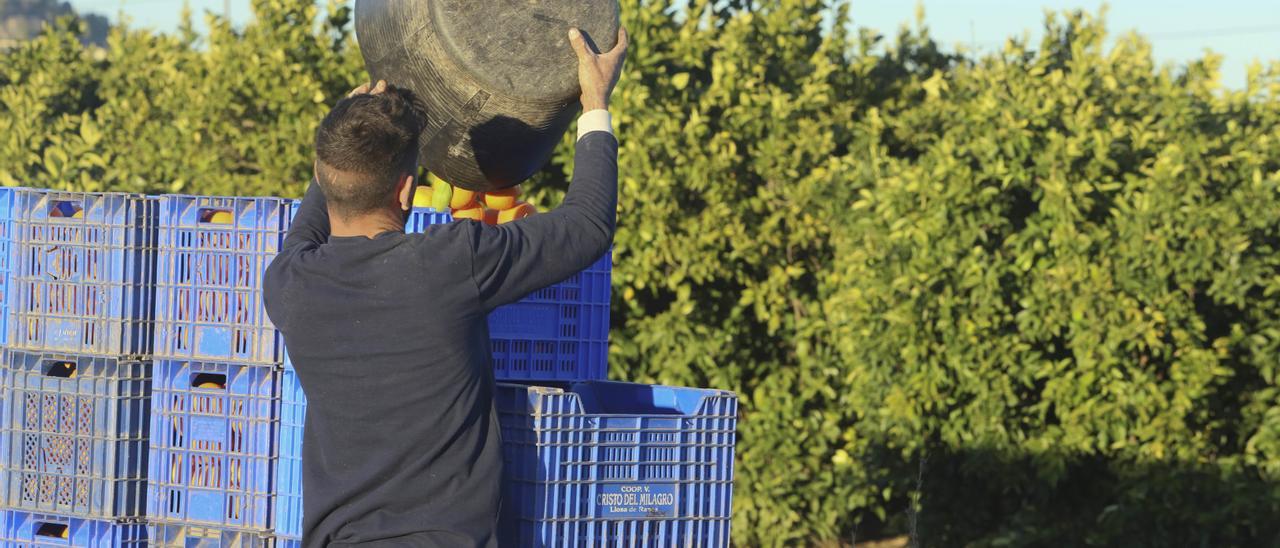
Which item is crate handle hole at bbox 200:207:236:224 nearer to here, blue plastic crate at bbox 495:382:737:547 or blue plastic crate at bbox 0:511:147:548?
blue plastic crate at bbox 0:511:147:548

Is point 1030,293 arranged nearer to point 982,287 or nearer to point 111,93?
point 982,287

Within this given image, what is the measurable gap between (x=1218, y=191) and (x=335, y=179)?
16.5 ft

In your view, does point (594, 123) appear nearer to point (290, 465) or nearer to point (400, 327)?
point (400, 327)

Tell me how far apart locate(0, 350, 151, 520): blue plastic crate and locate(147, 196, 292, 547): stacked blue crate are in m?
0.12

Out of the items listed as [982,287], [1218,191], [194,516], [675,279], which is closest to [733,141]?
[675,279]

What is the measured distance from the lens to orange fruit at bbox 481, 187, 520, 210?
4.42 metres

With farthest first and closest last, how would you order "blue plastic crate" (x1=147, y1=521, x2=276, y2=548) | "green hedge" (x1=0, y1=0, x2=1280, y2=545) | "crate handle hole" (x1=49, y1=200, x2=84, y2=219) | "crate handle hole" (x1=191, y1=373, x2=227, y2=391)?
"green hedge" (x1=0, y1=0, x2=1280, y2=545)
"crate handle hole" (x1=49, y1=200, x2=84, y2=219)
"crate handle hole" (x1=191, y1=373, x2=227, y2=391)
"blue plastic crate" (x1=147, y1=521, x2=276, y2=548)

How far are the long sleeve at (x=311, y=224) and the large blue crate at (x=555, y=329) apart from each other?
0.78m

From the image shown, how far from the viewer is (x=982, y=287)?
677 centimetres

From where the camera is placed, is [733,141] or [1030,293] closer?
[1030,293]

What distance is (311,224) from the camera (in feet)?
10.9

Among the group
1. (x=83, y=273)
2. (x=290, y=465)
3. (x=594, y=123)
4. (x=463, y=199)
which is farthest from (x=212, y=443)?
(x=594, y=123)

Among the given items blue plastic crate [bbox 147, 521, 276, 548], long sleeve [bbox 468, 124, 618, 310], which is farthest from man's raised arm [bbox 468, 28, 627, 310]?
blue plastic crate [bbox 147, 521, 276, 548]

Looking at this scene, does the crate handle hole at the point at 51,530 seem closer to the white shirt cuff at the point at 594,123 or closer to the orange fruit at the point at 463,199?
the orange fruit at the point at 463,199
